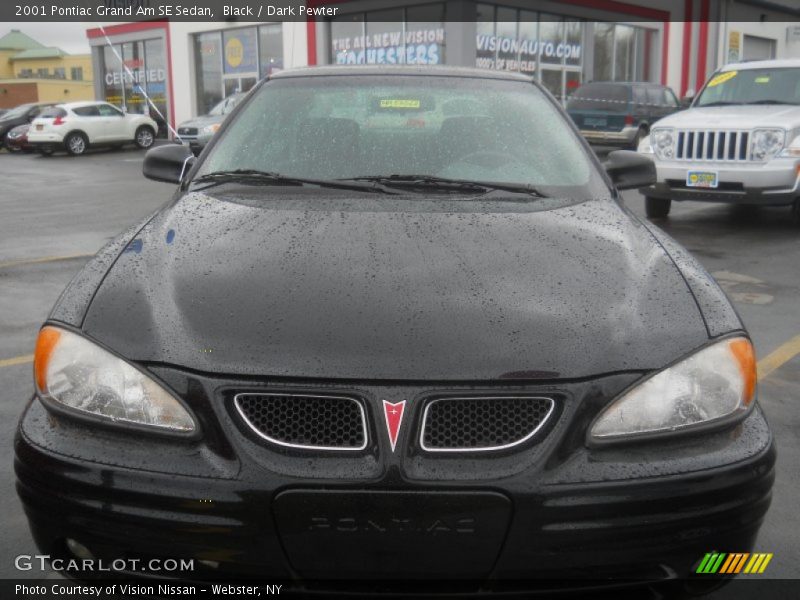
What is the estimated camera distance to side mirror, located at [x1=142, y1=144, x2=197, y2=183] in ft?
12.0

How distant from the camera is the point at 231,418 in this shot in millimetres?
1874

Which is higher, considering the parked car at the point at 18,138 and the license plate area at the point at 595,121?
the license plate area at the point at 595,121

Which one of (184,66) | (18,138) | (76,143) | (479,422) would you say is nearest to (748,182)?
(479,422)

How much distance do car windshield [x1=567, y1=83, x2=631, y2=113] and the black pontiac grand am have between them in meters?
18.8

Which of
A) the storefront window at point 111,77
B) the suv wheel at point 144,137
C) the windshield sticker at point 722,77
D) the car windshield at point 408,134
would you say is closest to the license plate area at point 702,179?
the windshield sticker at point 722,77

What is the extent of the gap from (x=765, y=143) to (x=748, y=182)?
1.38ft

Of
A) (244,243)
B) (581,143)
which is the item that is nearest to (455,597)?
(244,243)

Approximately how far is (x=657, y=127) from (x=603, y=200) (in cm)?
695

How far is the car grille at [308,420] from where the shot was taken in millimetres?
1846

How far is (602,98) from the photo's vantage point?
67.3 feet

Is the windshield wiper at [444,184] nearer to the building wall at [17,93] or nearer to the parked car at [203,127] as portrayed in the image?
the parked car at [203,127]

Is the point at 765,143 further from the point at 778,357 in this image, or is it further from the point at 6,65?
the point at 6,65

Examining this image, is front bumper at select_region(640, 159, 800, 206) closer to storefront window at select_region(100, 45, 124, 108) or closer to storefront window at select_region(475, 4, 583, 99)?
storefront window at select_region(475, 4, 583, 99)

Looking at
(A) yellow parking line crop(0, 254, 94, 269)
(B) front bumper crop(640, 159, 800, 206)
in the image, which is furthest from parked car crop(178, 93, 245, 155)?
(B) front bumper crop(640, 159, 800, 206)
